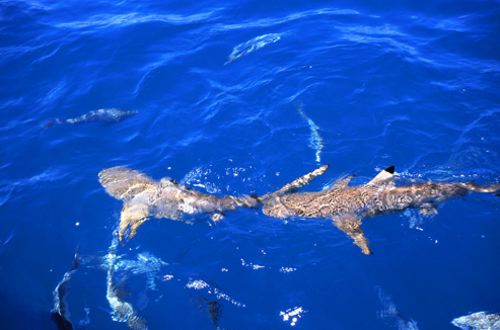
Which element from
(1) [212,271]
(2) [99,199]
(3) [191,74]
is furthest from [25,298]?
(3) [191,74]

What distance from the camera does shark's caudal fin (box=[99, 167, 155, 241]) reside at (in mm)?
10328

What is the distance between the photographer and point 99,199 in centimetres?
1124

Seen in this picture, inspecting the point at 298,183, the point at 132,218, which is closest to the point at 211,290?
the point at 132,218

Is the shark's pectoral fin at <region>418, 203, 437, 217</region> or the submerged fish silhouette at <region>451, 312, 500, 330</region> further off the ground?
the shark's pectoral fin at <region>418, 203, 437, 217</region>

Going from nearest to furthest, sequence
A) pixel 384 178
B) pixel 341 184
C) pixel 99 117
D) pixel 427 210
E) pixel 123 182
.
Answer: pixel 427 210 → pixel 384 178 → pixel 341 184 → pixel 123 182 → pixel 99 117

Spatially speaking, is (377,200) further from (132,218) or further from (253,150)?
(132,218)

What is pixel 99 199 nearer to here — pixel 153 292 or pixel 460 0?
pixel 153 292

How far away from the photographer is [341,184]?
32.6 feet

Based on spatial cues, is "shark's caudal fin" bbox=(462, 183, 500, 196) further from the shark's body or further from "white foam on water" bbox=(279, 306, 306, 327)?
the shark's body

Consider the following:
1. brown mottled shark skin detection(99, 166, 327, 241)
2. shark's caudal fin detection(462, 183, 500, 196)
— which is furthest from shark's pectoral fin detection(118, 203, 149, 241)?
shark's caudal fin detection(462, 183, 500, 196)

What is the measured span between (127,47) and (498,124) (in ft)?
45.2

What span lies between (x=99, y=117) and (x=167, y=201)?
509cm

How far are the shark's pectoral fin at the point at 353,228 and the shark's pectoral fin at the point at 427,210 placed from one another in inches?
56.0

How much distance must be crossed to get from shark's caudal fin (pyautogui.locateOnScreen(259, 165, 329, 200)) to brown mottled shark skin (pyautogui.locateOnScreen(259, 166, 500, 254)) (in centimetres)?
72
